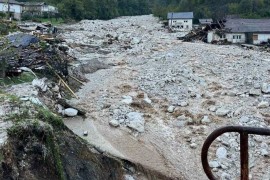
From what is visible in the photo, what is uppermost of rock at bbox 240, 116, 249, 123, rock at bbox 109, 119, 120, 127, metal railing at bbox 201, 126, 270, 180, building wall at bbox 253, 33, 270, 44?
Answer: building wall at bbox 253, 33, 270, 44

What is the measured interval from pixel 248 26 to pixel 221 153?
1008 inches

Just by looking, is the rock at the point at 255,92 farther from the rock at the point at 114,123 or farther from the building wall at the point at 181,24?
the building wall at the point at 181,24

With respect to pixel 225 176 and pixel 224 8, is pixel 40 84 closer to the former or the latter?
pixel 225 176

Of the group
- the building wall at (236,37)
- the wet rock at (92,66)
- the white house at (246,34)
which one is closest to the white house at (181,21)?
the white house at (246,34)

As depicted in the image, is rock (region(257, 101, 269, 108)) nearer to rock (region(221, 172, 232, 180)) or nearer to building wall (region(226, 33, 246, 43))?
rock (region(221, 172, 232, 180))

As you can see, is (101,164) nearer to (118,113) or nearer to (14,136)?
(14,136)

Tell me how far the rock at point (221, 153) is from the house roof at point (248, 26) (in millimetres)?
24328

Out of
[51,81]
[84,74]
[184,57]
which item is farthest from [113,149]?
[184,57]

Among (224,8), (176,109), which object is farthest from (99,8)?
(176,109)

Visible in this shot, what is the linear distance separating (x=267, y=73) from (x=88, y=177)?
11968mm

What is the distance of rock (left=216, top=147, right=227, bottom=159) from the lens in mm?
9482

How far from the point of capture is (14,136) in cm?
662

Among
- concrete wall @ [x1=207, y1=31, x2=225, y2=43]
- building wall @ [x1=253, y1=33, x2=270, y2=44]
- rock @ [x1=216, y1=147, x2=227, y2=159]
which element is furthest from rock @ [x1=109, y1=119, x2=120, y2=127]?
building wall @ [x1=253, y1=33, x2=270, y2=44]

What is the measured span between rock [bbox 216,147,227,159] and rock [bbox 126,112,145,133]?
2.44 meters
